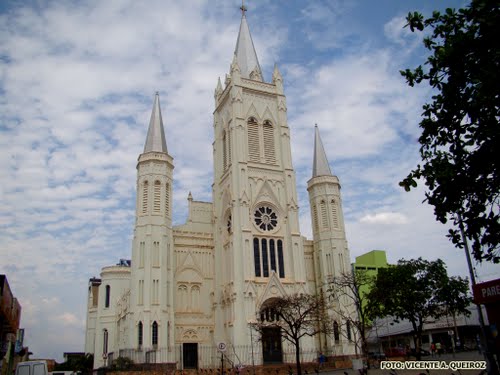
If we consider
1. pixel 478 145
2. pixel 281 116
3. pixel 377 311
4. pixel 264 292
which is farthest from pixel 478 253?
pixel 281 116

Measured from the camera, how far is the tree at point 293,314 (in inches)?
1394

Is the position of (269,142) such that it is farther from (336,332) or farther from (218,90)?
(336,332)

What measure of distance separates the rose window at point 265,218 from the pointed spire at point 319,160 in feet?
25.4

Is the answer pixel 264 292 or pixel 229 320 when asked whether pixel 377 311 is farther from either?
pixel 229 320

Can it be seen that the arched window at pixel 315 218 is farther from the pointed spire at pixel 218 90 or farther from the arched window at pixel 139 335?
the arched window at pixel 139 335

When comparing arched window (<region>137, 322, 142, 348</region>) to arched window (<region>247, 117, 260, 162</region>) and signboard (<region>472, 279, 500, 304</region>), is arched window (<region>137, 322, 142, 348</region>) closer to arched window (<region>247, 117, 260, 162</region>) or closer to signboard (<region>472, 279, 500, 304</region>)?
arched window (<region>247, 117, 260, 162</region>)

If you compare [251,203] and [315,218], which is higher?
[251,203]

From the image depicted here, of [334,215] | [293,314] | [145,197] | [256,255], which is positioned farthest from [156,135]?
[293,314]

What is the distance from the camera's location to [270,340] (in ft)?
136

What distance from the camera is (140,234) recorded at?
42.4 metres

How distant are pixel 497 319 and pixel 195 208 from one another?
1391 inches

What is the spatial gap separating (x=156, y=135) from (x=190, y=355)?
20.6m

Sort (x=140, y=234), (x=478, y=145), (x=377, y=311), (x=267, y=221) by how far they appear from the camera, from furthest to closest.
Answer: (x=267, y=221) < (x=140, y=234) < (x=377, y=311) < (x=478, y=145)

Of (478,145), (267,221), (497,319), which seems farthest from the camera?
(267,221)
